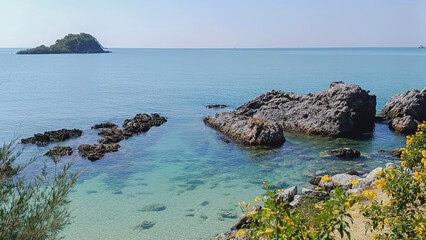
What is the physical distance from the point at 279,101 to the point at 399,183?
110 ft

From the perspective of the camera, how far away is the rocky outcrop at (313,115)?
115 ft

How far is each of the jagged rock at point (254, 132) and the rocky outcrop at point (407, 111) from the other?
558 inches

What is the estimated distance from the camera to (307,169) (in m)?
25.2

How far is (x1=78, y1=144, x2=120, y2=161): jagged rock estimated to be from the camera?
28297 millimetres

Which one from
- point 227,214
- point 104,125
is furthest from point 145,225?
point 104,125

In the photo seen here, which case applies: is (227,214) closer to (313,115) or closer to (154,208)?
(154,208)

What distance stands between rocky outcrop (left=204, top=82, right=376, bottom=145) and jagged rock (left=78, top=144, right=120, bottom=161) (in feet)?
39.6

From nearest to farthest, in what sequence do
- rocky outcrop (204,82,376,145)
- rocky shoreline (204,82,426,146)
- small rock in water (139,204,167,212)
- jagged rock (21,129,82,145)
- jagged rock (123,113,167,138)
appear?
1. small rock in water (139,204,167,212)
2. jagged rock (21,129,82,145)
3. rocky shoreline (204,82,426,146)
4. rocky outcrop (204,82,376,145)
5. jagged rock (123,113,167,138)

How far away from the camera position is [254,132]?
32281mm

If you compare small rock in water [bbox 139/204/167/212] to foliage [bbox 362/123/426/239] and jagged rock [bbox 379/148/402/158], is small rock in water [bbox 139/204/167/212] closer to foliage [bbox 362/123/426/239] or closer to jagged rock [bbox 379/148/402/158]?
foliage [bbox 362/123/426/239]

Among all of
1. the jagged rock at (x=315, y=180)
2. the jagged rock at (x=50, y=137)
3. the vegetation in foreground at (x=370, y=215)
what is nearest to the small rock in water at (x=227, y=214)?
the jagged rock at (x=315, y=180)

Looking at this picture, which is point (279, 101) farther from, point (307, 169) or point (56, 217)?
point (56, 217)

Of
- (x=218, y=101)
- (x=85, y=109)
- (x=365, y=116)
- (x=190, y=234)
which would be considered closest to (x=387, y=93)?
(x=365, y=116)

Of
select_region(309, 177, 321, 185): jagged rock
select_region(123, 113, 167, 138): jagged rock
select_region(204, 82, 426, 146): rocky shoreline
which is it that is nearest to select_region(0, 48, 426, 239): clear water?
select_region(309, 177, 321, 185): jagged rock
